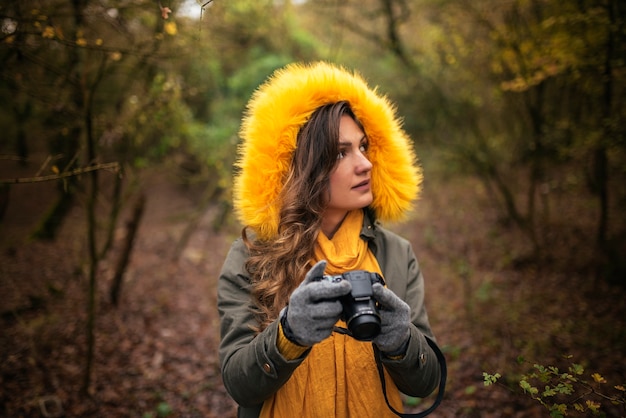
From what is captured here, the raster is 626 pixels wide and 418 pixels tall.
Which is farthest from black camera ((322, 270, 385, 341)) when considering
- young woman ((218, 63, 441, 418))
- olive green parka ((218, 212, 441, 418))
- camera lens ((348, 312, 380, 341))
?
olive green parka ((218, 212, 441, 418))

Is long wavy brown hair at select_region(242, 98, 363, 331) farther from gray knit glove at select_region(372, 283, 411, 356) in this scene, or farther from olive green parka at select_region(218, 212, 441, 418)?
gray knit glove at select_region(372, 283, 411, 356)

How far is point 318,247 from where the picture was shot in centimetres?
196

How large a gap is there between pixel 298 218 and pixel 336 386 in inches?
33.3

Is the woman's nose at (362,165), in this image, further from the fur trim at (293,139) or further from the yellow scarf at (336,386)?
the yellow scarf at (336,386)

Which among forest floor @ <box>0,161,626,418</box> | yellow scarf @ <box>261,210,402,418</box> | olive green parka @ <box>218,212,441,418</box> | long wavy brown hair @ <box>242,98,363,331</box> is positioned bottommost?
forest floor @ <box>0,161,626,418</box>

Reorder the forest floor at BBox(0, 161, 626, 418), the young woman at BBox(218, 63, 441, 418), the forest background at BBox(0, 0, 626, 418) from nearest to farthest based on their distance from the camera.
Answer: the young woman at BBox(218, 63, 441, 418) < the forest background at BBox(0, 0, 626, 418) < the forest floor at BBox(0, 161, 626, 418)

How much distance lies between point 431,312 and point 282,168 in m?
4.94

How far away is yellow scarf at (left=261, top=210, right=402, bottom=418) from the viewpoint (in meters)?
1.76

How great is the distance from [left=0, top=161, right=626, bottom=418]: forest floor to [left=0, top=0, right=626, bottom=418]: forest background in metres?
0.03

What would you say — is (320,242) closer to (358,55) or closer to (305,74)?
(305,74)

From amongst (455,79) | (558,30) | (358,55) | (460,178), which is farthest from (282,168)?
(460,178)

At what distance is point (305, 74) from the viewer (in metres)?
2.09

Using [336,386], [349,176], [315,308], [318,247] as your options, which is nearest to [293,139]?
[349,176]

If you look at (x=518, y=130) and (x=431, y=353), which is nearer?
(x=431, y=353)
